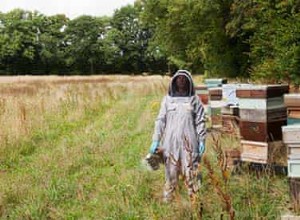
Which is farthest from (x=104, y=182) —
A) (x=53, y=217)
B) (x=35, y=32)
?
(x=35, y=32)

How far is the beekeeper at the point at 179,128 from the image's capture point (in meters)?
5.69

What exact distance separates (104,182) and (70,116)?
8.01 meters

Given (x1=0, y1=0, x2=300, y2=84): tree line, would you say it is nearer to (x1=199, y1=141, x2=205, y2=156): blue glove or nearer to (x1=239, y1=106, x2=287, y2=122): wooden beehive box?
(x1=239, y1=106, x2=287, y2=122): wooden beehive box

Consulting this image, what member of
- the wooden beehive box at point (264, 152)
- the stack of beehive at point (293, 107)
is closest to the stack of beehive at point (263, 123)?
the wooden beehive box at point (264, 152)

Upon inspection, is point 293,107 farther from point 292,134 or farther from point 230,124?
point 230,124

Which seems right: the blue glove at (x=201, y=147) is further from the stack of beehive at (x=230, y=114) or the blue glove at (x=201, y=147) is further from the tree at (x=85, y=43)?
the tree at (x=85, y=43)

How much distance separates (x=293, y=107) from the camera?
598cm

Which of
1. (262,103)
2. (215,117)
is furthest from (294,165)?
(215,117)

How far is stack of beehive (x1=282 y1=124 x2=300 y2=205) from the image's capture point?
192 inches

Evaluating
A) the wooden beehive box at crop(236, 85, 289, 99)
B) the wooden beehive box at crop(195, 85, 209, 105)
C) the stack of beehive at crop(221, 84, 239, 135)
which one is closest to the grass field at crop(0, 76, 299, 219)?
the stack of beehive at crop(221, 84, 239, 135)

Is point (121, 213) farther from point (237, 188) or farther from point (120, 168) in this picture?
point (120, 168)

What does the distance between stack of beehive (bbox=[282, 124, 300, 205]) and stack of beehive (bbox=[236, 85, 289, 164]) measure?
4.11ft

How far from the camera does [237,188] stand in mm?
5934

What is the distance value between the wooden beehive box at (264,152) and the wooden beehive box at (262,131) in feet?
0.21
